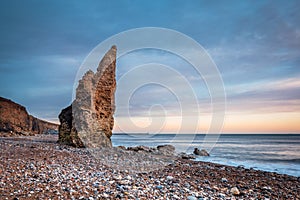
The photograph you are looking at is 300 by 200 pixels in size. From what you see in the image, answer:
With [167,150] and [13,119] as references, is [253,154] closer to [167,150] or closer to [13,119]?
[167,150]

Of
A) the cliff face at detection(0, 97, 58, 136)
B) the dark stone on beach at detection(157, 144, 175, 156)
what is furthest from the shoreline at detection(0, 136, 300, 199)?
the cliff face at detection(0, 97, 58, 136)

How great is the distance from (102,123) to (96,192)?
14420mm

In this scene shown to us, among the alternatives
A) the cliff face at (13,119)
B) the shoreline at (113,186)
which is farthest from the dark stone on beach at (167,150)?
the cliff face at (13,119)

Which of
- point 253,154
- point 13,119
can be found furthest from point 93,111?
point 13,119

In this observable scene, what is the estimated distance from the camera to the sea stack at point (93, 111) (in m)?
19.2

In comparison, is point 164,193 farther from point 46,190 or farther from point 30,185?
point 30,185

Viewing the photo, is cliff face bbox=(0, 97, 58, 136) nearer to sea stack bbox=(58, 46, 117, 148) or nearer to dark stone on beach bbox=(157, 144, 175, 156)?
sea stack bbox=(58, 46, 117, 148)

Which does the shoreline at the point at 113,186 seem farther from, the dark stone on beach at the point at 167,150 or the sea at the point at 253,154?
the dark stone on beach at the point at 167,150

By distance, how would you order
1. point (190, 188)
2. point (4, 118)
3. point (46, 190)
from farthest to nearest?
point (4, 118)
point (190, 188)
point (46, 190)

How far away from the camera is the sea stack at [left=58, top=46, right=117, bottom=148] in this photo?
63.1 ft

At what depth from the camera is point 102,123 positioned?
20766 millimetres

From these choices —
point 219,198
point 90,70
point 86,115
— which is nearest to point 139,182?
point 219,198

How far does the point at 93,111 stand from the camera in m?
19.9

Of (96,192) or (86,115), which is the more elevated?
(86,115)
